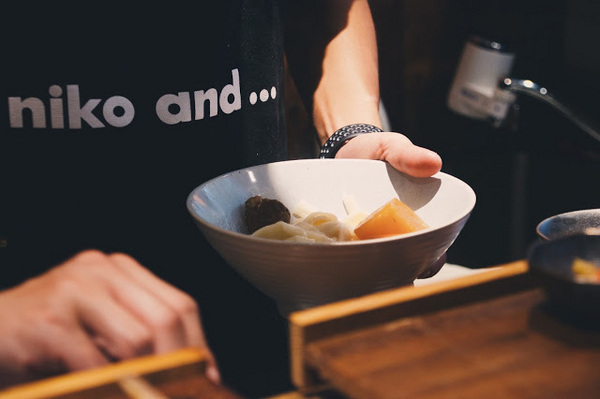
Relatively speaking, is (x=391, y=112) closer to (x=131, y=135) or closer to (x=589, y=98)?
(x=589, y=98)

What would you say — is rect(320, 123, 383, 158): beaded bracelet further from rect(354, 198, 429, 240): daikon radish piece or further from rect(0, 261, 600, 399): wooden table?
rect(0, 261, 600, 399): wooden table

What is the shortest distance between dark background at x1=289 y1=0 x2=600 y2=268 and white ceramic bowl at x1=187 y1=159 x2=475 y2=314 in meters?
2.15

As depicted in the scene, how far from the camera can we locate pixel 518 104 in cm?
395

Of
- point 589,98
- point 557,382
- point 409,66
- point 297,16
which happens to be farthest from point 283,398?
point 409,66

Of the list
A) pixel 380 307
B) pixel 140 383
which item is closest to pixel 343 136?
pixel 380 307

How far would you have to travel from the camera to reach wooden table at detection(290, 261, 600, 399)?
1.95 feet

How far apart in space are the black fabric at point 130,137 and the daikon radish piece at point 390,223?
0.23 m

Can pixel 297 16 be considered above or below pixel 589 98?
above

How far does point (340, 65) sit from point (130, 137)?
0.76 meters

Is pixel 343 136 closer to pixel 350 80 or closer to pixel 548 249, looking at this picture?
pixel 350 80

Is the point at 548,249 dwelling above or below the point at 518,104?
above

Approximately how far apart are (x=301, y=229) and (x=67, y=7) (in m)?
0.56

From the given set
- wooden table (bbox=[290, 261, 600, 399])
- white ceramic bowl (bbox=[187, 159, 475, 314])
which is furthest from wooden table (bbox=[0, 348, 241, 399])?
white ceramic bowl (bbox=[187, 159, 475, 314])

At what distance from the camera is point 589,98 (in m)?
3.69
